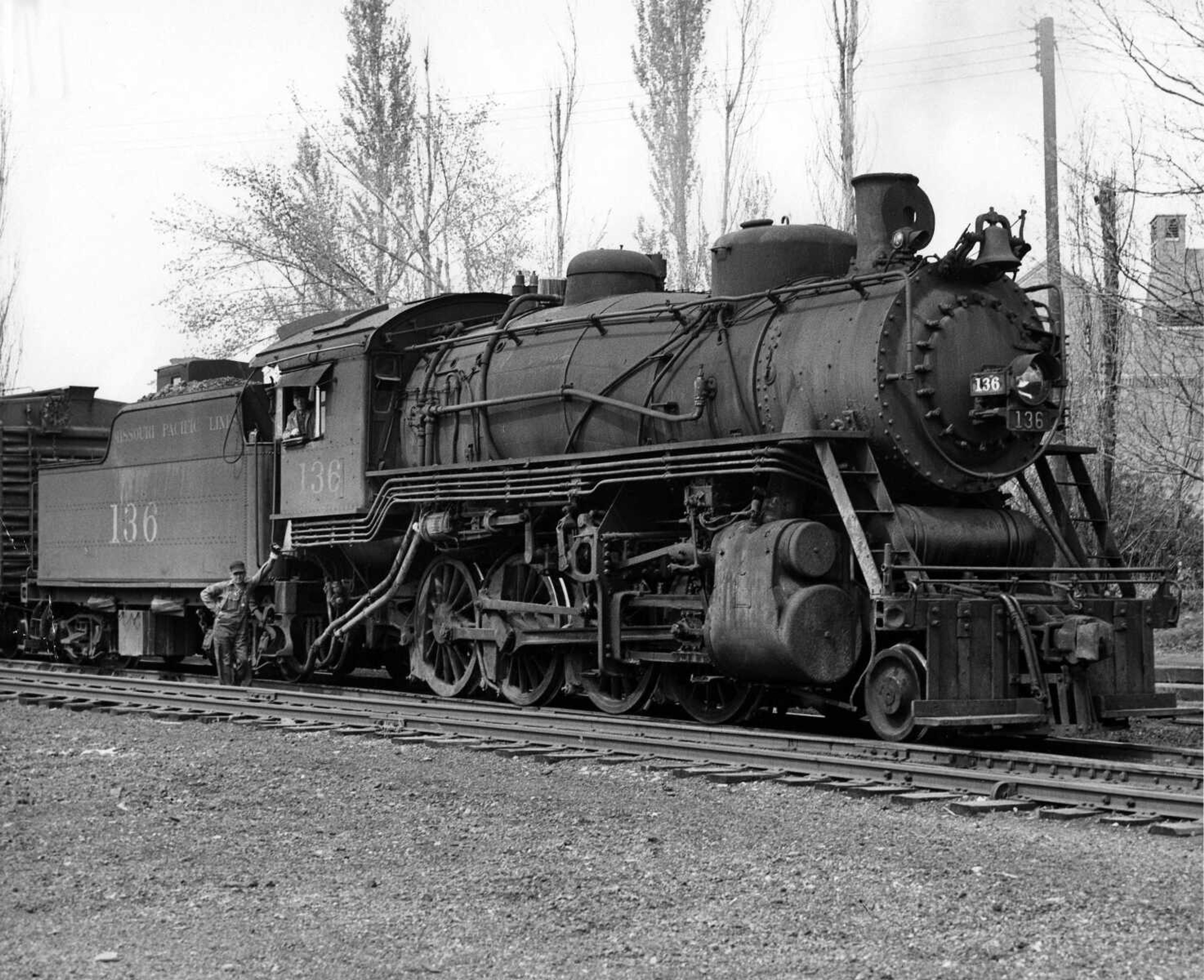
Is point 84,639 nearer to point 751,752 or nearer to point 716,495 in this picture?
point 716,495

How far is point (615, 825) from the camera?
23.5ft

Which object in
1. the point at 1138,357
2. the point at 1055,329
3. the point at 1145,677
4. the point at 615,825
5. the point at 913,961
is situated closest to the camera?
the point at 913,961

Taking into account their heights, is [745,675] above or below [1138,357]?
below

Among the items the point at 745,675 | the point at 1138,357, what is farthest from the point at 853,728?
the point at 1138,357

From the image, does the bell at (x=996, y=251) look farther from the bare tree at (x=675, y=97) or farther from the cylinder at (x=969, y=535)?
the bare tree at (x=675, y=97)

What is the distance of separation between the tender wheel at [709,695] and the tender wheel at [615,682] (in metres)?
0.13

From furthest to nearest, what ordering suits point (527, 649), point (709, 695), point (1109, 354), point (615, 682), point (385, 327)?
point (1109, 354), point (385, 327), point (527, 649), point (615, 682), point (709, 695)

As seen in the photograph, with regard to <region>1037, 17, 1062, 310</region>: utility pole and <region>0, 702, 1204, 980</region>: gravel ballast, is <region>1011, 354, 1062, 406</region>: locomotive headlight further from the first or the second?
<region>1037, 17, 1062, 310</region>: utility pole

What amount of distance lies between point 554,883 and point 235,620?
925cm

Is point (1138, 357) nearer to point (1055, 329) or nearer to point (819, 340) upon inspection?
point (1055, 329)

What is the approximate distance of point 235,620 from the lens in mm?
14602

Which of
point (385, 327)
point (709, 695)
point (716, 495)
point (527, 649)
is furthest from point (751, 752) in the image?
point (385, 327)

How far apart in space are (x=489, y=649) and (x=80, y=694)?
3.89 m

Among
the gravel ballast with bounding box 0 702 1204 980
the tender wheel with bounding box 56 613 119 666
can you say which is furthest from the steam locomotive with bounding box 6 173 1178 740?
the tender wheel with bounding box 56 613 119 666
